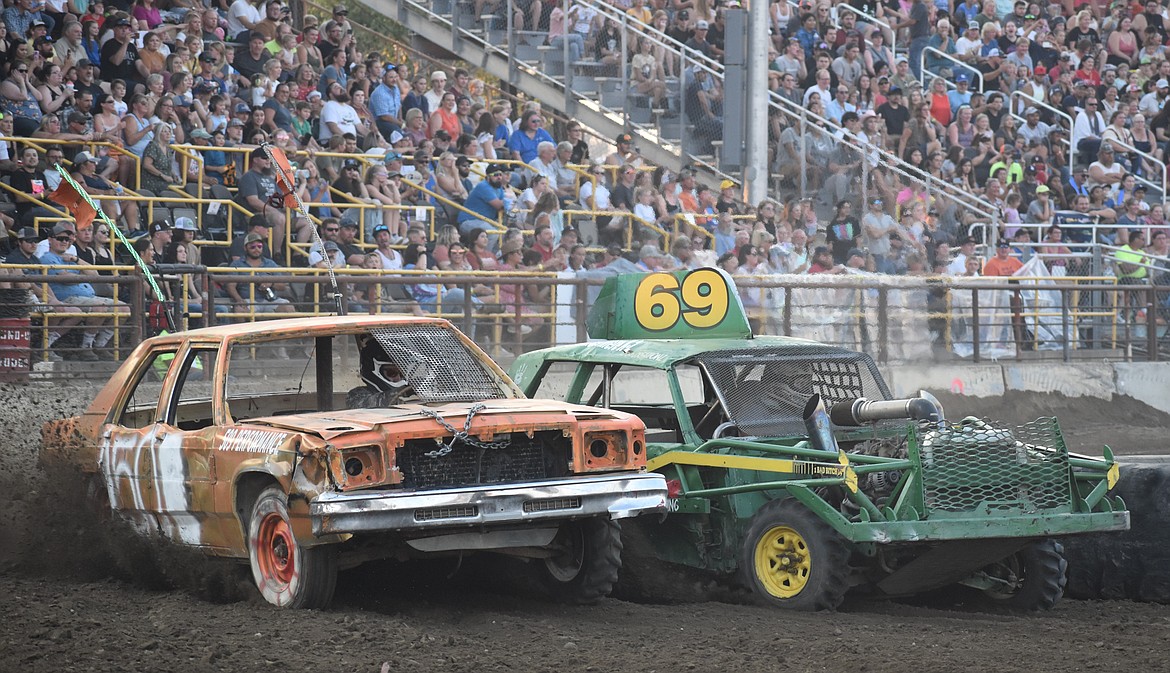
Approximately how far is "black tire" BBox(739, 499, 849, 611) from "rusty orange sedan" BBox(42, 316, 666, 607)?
0.64 meters

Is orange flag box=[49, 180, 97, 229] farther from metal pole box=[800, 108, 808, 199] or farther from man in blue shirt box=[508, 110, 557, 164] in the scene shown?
metal pole box=[800, 108, 808, 199]

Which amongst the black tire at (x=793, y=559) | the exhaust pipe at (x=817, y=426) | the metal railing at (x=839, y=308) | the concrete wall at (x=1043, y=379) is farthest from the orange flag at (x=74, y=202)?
the concrete wall at (x=1043, y=379)

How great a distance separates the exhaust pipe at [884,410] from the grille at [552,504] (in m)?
2.00

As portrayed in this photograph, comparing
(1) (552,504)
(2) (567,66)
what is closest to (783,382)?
(1) (552,504)

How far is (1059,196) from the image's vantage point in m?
23.3

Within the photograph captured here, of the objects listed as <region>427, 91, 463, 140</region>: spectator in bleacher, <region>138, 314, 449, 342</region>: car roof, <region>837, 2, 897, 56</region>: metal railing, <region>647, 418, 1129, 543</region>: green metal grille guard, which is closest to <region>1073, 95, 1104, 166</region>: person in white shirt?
<region>837, 2, 897, 56</region>: metal railing

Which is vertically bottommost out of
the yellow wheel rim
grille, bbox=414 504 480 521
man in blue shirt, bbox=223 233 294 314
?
the yellow wheel rim

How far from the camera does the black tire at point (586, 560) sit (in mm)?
7121

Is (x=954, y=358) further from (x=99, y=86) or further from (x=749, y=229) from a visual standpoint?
(x=99, y=86)

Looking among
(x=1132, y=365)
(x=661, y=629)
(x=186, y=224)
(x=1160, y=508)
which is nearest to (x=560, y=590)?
(x=661, y=629)

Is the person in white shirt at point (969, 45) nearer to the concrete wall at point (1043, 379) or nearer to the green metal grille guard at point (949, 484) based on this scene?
the concrete wall at point (1043, 379)

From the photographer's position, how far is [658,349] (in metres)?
8.31

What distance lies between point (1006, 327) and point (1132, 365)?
5.52 feet

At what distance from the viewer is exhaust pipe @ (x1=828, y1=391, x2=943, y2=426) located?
7.71m
